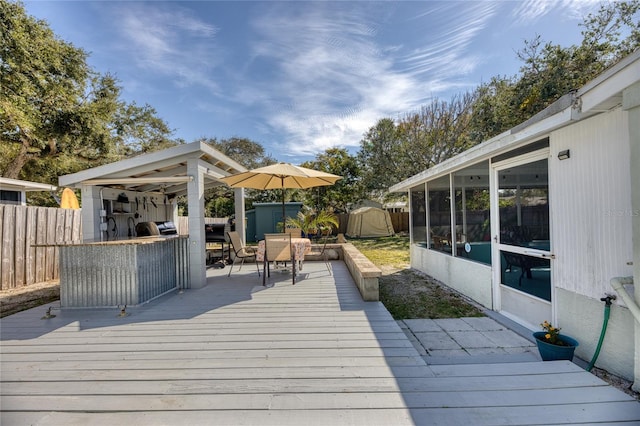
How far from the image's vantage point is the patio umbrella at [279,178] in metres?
5.18

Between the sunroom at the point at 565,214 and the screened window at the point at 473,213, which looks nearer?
the sunroom at the point at 565,214

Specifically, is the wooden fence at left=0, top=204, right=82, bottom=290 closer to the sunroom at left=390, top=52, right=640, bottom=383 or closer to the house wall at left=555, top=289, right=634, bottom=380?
the sunroom at left=390, top=52, right=640, bottom=383

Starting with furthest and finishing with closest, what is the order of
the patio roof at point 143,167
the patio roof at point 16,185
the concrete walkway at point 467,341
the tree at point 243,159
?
the tree at point 243,159 < the patio roof at point 16,185 < the patio roof at point 143,167 < the concrete walkway at point 467,341

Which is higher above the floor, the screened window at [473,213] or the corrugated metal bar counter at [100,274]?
the screened window at [473,213]

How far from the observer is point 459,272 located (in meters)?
5.36

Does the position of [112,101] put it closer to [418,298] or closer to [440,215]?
[440,215]

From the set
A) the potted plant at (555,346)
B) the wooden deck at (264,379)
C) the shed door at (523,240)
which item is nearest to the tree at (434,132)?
the shed door at (523,240)

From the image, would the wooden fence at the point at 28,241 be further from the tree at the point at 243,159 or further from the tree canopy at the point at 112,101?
the tree at the point at 243,159

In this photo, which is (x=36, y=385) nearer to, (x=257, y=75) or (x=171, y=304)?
(x=171, y=304)

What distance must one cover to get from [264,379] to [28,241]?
6945 mm

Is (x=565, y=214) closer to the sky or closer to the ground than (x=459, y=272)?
closer to the sky

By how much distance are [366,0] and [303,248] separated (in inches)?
251

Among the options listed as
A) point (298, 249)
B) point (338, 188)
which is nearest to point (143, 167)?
point (298, 249)

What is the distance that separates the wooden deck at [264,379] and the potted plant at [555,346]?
1.16 feet
